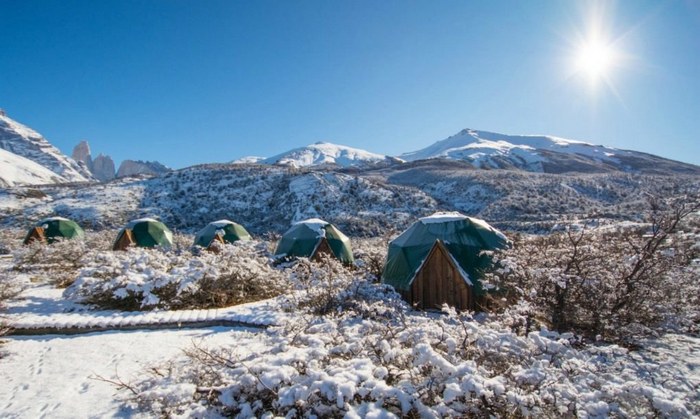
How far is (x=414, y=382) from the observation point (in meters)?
4.05

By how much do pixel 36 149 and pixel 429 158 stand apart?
150 meters

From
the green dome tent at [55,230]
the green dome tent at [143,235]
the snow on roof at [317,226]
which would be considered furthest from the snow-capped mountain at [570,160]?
the green dome tent at [55,230]

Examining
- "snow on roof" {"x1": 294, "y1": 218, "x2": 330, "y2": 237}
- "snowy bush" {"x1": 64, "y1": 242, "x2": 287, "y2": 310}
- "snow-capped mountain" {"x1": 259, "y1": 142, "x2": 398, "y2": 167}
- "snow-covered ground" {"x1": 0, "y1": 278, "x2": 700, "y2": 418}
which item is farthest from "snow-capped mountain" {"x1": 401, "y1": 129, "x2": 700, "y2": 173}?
"snow-covered ground" {"x1": 0, "y1": 278, "x2": 700, "y2": 418}

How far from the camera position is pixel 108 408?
4.96m

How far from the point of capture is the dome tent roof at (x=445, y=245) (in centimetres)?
1088

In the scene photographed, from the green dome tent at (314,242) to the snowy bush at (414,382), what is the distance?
11.3 m

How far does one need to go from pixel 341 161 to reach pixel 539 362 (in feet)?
459

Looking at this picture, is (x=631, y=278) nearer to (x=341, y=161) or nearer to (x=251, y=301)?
(x=251, y=301)

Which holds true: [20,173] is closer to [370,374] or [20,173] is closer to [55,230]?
[55,230]

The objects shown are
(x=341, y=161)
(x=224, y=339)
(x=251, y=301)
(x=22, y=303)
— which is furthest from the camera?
(x=341, y=161)

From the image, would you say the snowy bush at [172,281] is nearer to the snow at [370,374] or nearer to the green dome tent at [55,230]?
the snow at [370,374]

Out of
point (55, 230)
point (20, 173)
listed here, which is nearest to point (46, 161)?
point (20, 173)

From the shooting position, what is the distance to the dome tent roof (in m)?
10.9

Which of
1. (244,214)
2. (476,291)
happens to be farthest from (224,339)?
(244,214)
